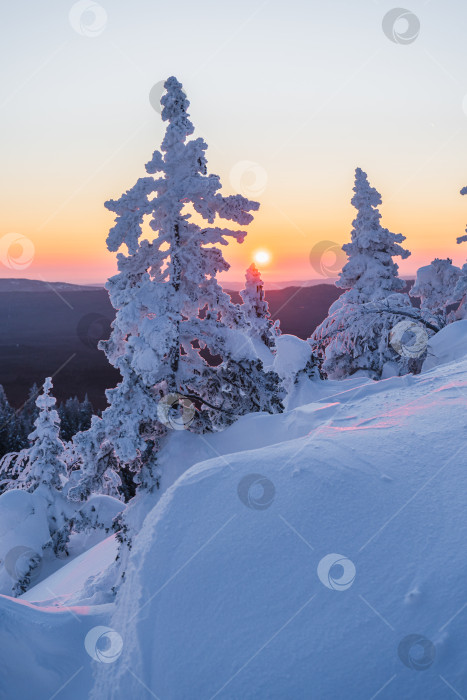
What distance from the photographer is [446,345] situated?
50.4ft

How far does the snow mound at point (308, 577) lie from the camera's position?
3.04m

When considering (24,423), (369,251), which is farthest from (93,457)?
(24,423)

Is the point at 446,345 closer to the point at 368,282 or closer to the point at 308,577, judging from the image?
the point at 368,282

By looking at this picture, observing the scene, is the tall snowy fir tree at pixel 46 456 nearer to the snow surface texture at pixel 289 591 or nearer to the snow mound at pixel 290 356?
the snow mound at pixel 290 356

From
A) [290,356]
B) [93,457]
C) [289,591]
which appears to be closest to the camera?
[289,591]

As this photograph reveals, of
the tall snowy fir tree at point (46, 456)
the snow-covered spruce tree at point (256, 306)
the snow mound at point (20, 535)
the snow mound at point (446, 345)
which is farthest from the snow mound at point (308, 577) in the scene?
the snow-covered spruce tree at point (256, 306)

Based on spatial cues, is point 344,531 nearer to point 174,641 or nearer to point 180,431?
point 174,641

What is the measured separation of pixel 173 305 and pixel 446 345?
398 inches

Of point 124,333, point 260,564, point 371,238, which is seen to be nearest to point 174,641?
point 260,564

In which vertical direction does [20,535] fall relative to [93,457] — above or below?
above

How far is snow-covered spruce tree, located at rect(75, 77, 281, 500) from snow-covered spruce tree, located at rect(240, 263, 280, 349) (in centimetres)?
2153

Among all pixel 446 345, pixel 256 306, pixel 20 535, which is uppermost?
pixel 256 306

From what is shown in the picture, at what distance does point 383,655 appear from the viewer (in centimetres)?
300

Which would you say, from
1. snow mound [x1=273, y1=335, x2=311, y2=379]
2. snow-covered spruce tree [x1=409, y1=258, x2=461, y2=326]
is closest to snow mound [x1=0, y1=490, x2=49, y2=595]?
snow mound [x1=273, y1=335, x2=311, y2=379]
